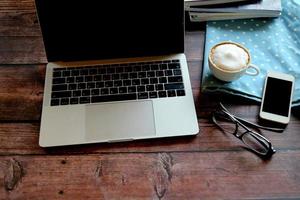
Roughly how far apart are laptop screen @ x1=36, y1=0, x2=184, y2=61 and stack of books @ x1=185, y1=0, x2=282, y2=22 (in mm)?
132

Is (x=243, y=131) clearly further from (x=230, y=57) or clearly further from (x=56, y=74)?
(x=56, y=74)

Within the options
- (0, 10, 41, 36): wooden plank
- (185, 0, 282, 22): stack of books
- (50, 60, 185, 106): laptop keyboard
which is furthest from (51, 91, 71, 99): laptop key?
(185, 0, 282, 22): stack of books

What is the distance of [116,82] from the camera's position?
80 centimetres

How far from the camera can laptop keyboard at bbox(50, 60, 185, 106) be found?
2.57ft

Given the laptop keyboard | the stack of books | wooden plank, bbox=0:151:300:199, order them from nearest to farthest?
wooden plank, bbox=0:151:300:199
the laptop keyboard
the stack of books

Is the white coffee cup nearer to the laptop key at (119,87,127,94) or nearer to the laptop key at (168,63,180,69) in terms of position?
the laptop key at (168,63,180,69)

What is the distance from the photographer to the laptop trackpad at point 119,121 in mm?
738

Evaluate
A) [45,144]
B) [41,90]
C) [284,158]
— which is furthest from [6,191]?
[284,158]

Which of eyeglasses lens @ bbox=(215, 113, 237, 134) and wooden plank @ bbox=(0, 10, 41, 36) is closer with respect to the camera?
eyeglasses lens @ bbox=(215, 113, 237, 134)

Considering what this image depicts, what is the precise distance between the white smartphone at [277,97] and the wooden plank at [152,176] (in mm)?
76

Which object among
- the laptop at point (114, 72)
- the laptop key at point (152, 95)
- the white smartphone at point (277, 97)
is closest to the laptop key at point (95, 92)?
the laptop at point (114, 72)

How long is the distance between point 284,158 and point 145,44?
1.16 ft

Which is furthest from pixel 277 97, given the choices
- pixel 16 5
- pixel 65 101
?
pixel 16 5

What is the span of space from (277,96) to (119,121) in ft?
1.03
